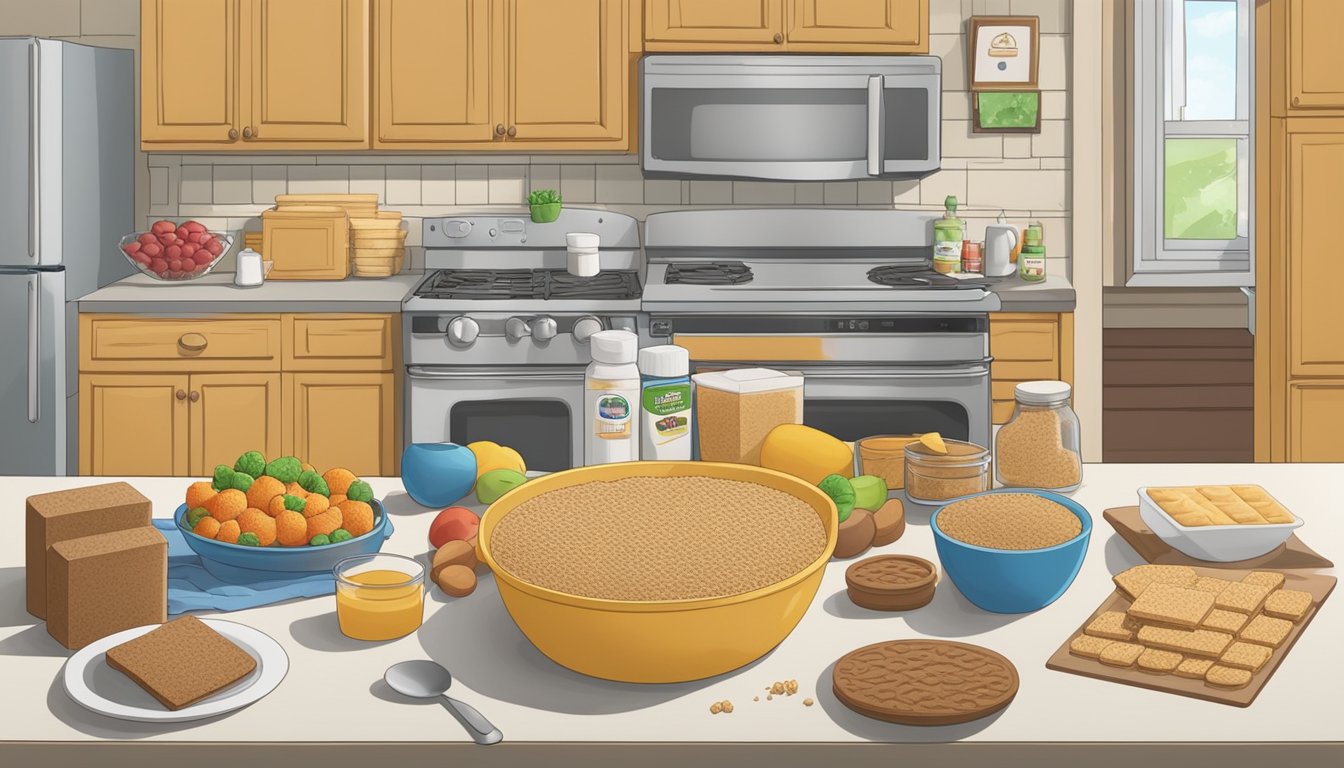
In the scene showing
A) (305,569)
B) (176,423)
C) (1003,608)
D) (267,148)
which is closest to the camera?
(1003,608)

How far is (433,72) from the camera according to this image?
4.20 metres

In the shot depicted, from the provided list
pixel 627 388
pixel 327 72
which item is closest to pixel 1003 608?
pixel 627 388

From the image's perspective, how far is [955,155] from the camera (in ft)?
15.0

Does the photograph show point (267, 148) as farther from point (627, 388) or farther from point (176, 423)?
point (627, 388)

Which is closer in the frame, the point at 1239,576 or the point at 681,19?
the point at 1239,576

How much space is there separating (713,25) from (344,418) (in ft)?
5.39

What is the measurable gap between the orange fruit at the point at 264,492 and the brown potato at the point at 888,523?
68 centimetres

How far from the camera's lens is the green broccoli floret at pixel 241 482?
1500 millimetres

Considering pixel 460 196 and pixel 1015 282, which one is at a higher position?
pixel 460 196

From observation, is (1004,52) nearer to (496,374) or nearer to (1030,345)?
(1030,345)

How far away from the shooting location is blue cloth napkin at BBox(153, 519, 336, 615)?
4.55 ft

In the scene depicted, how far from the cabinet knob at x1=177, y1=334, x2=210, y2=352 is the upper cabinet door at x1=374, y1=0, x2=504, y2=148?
842 mm

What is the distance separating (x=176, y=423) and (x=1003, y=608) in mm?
3159

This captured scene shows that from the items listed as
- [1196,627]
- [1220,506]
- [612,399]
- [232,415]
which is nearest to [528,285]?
[232,415]
